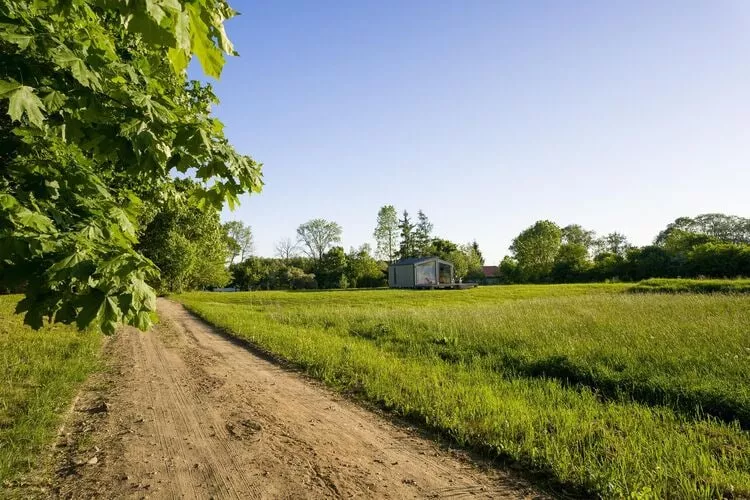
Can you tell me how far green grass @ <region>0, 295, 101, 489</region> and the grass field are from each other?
425 cm

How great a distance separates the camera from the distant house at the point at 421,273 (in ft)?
176

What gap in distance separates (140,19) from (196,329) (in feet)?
51.3

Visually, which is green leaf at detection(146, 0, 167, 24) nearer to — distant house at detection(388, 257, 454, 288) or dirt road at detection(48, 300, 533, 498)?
dirt road at detection(48, 300, 533, 498)

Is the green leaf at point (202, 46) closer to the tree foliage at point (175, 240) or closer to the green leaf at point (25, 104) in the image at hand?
the green leaf at point (25, 104)

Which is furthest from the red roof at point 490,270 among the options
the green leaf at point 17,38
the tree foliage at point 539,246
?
the green leaf at point 17,38

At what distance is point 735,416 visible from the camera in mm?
6137

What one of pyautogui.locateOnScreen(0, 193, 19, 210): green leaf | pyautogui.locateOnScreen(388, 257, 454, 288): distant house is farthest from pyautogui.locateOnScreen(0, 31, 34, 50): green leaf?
pyautogui.locateOnScreen(388, 257, 454, 288): distant house

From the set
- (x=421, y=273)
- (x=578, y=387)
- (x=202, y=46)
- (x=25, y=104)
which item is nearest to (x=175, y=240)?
(x=421, y=273)

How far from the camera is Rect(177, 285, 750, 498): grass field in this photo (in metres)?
4.48

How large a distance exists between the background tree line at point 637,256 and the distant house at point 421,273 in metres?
22.3

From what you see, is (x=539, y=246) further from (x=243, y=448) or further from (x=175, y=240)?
(x=243, y=448)

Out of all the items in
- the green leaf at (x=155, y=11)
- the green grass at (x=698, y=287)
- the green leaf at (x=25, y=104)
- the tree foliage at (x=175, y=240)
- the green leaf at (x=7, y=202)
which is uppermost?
the tree foliage at (x=175, y=240)

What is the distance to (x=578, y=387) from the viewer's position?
7.91 metres

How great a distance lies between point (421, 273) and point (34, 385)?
159 ft
